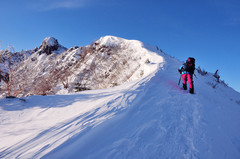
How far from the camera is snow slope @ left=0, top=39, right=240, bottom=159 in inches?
84.3

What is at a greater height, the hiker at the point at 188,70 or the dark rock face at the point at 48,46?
the dark rock face at the point at 48,46

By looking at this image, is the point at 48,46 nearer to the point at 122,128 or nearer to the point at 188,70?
the point at 188,70

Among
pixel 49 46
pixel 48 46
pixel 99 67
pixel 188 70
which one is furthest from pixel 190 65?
pixel 48 46

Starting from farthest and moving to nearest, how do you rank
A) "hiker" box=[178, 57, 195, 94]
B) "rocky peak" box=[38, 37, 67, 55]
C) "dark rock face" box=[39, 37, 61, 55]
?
"rocky peak" box=[38, 37, 67, 55]
"dark rock face" box=[39, 37, 61, 55]
"hiker" box=[178, 57, 195, 94]

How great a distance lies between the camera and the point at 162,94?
A: 479 cm

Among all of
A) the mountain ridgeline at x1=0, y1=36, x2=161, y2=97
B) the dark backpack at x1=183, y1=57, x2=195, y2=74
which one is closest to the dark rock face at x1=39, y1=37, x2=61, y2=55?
the mountain ridgeline at x1=0, y1=36, x2=161, y2=97

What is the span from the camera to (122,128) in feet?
8.86

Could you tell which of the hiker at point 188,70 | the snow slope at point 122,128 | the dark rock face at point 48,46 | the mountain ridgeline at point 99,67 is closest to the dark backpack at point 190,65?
the hiker at point 188,70

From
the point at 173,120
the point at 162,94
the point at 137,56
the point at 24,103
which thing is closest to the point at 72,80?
the point at 137,56

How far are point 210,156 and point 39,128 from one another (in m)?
3.66

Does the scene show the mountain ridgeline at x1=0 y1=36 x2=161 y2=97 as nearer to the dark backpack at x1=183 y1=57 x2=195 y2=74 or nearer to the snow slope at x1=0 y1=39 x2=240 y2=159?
the dark backpack at x1=183 y1=57 x2=195 y2=74

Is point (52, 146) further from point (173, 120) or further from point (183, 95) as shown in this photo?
point (183, 95)

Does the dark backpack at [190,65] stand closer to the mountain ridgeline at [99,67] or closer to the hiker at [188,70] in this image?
the hiker at [188,70]

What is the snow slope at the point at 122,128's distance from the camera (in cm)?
214
